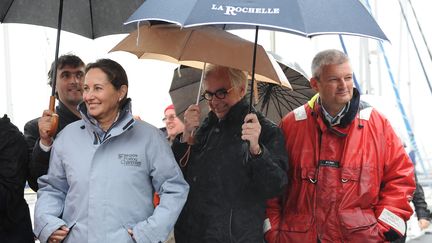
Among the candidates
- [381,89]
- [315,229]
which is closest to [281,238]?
[315,229]

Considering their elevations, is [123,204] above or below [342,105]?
below

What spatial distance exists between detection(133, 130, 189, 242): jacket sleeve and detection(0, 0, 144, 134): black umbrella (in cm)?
97

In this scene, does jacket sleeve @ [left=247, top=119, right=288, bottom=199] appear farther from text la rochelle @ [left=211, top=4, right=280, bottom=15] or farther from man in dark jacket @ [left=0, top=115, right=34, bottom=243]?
man in dark jacket @ [left=0, top=115, right=34, bottom=243]

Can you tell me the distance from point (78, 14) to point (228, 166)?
1.43 meters

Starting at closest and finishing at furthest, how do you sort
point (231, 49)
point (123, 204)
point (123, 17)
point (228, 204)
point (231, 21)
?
point (231, 21) < point (123, 204) < point (228, 204) < point (231, 49) < point (123, 17)

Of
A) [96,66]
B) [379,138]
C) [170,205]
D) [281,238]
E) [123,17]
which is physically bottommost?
[281,238]

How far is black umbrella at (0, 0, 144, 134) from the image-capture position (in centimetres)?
425

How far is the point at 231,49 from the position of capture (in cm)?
404

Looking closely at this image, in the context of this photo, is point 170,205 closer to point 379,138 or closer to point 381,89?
point 379,138

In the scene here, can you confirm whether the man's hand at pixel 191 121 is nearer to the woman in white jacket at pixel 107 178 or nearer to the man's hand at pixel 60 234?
the woman in white jacket at pixel 107 178

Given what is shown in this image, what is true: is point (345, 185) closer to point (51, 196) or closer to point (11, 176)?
point (51, 196)

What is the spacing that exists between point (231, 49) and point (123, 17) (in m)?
0.76

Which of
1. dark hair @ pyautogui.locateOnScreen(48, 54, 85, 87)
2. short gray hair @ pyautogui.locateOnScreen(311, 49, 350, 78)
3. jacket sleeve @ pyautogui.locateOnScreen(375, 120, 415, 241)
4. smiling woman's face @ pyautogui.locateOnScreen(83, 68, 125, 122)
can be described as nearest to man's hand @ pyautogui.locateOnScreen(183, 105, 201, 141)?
smiling woman's face @ pyautogui.locateOnScreen(83, 68, 125, 122)

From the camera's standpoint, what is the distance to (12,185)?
3.48 meters
